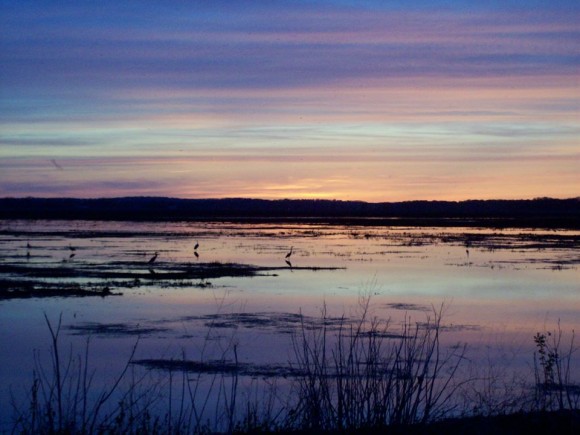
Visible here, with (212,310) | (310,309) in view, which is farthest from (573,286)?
(212,310)

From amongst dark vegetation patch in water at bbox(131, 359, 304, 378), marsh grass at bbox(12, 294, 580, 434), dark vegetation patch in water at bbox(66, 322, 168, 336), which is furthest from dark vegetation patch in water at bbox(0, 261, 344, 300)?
dark vegetation patch in water at bbox(131, 359, 304, 378)

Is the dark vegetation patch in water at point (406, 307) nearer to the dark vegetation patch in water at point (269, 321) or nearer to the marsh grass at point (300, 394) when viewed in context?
the dark vegetation patch in water at point (269, 321)

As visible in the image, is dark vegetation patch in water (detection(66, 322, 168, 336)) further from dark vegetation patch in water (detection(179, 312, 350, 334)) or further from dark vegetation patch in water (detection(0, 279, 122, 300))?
dark vegetation patch in water (detection(0, 279, 122, 300))

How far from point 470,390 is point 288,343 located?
170 inches

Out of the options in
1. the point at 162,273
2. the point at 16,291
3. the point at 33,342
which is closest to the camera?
the point at 33,342

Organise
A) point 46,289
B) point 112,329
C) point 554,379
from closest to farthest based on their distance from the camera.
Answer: point 554,379 → point 112,329 → point 46,289

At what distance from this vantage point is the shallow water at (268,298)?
14016mm

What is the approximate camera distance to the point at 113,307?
741 inches

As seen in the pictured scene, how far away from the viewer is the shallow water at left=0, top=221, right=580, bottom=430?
1402cm

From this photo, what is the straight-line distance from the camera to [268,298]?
810 inches

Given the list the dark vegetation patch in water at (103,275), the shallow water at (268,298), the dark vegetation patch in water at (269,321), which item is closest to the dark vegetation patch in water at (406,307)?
the shallow water at (268,298)

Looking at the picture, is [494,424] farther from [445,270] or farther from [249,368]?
[445,270]

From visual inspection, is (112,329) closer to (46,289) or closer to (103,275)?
(46,289)

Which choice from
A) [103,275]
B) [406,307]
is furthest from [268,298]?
[103,275]
